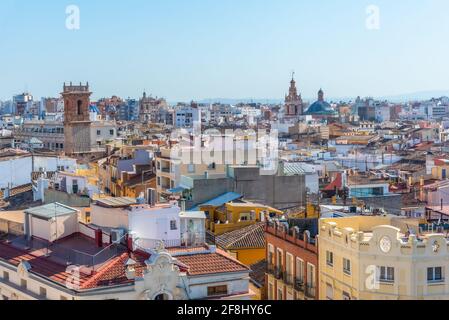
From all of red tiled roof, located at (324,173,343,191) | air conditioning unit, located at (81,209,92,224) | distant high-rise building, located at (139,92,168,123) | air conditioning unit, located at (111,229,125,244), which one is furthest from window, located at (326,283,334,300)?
distant high-rise building, located at (139,92,168,123)

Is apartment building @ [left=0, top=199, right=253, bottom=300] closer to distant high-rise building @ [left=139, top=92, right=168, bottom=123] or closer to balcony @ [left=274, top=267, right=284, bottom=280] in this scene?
balcony @ [left=274, top=267, right=284, bottom=280]

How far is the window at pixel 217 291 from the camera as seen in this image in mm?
8562

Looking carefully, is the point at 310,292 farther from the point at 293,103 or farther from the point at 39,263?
the point at 293,103

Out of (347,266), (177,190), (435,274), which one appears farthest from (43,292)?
(177,190)

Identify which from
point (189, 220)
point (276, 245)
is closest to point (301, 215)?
point (276, 245)

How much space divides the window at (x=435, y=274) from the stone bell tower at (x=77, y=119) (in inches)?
1082

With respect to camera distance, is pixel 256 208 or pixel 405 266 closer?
pixel 405 266

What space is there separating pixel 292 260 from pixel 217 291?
7.32ft

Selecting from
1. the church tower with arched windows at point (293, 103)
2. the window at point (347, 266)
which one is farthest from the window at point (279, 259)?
the church tower with arched windows at point (293, 103)

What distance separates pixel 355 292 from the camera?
878cm

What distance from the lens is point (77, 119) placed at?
3562 cm

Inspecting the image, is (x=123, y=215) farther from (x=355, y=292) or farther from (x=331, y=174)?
(x=331, y=174)

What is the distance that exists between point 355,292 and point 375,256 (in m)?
0.46

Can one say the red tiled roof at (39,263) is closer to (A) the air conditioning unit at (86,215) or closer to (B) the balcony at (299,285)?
(A) the air conditioning unit at (86,215)
